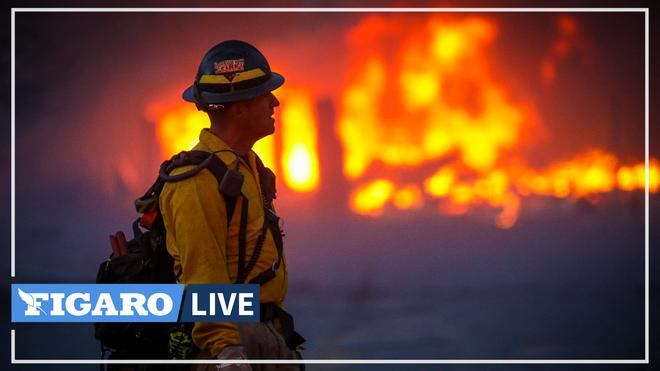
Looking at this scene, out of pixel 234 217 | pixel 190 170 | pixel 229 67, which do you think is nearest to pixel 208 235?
pixel 234 217

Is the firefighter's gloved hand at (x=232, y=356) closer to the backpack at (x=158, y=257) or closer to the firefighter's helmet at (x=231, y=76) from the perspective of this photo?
the backpack at (x=158, y=257)

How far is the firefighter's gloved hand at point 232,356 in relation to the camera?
6312 millimetres

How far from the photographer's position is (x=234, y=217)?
6691mm

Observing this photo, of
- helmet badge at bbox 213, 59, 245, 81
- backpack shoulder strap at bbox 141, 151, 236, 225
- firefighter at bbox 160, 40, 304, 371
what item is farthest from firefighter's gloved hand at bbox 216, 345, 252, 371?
helmet badge at bbox 213, 59, 245, 81

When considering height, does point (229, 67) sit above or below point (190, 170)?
above

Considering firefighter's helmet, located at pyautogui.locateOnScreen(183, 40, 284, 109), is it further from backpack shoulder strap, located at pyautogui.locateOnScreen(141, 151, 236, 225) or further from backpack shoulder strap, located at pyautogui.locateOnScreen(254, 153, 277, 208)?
backpack shoulder strap, located at pyautogui.locateOnScreen(254, 153, 277, 208)

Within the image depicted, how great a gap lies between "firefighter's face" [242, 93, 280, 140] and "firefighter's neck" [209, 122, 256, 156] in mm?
48

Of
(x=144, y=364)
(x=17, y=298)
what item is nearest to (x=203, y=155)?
(x=144, y=364)

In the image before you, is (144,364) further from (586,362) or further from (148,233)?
(586,362)

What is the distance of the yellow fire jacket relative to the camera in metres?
6.45

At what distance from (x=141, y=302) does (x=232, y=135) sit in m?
1.36

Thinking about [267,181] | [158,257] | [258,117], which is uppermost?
[258,117]

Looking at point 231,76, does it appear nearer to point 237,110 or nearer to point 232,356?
point 237,110

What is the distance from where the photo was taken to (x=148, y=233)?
7031 millimetres
